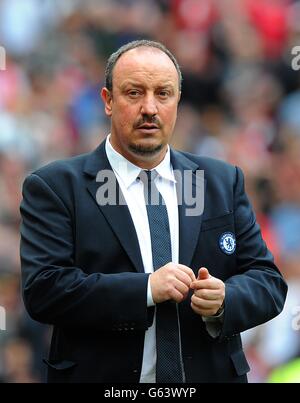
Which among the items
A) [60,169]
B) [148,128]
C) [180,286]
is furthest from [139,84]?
[180,286]

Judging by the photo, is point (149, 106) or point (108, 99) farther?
point (108, 99)

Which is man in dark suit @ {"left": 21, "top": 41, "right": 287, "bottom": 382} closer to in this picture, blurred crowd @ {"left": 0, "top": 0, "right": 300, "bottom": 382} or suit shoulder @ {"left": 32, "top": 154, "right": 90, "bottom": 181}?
suit shoulder @ {"left": 32, "top": 154, "right": 90, "bottom": 181}

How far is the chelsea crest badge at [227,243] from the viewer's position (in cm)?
322

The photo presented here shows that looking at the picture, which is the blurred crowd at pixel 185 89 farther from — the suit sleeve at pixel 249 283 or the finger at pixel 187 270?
the finger at pixel 187 270

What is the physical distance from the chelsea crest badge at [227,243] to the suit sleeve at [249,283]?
0.12ft

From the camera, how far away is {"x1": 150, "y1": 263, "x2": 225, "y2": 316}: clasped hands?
2.95 m

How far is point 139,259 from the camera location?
10.3 feet

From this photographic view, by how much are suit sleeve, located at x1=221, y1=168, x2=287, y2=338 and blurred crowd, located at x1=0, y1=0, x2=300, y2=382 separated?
3.14 metres

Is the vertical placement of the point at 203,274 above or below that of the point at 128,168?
below

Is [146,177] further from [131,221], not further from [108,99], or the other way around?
[108,99]

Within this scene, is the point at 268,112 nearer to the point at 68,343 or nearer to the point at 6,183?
the point at 6,183

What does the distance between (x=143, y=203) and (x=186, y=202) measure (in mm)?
142

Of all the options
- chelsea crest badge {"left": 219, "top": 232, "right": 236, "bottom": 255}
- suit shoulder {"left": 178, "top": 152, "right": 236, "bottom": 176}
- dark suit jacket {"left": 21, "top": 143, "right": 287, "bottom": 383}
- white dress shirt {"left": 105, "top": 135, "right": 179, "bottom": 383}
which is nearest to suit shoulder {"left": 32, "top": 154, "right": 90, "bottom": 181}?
dark suit jacket {"left": 21, "top": 143, "right": 287, "bottom": 383}

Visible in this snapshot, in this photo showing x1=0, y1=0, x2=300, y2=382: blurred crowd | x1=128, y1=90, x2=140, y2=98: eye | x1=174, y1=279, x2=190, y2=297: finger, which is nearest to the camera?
x1=174, y1=279, x2=190, y2=297: finger
